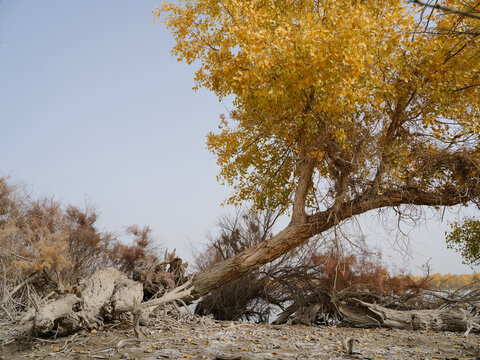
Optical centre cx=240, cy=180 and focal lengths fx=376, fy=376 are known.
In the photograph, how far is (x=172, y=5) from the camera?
27.6ft

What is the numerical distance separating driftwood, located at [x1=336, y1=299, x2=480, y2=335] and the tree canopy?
2.22m

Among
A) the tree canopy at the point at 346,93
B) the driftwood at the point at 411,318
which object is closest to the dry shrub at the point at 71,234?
the tree canopy at the point at 346,93

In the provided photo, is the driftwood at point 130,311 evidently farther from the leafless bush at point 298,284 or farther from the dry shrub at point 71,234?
the dry shrub at point 71,234

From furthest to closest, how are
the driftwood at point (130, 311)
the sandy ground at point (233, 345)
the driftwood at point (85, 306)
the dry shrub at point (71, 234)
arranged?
the dry shrub at point (71, 234) → the driftwood at point (130, 311) → the driftwood at point (85, 306) → the sandy ground at point (233, 345)

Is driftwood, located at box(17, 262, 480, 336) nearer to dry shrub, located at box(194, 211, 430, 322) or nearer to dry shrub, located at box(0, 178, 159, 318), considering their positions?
dry shrub, located at box(194, 211, 430, 322)

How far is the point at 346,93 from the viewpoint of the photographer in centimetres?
645

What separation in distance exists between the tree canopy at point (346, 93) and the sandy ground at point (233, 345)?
263 cm

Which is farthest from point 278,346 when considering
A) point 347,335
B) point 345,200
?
point 345,200

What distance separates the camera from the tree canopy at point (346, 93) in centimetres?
649

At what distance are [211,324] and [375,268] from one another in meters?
4.68

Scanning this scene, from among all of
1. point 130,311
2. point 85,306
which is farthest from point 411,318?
point 85,306

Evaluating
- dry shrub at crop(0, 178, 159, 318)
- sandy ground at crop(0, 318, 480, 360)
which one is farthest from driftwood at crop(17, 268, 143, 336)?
dry shrub at crop(0, 178, 159, 318)

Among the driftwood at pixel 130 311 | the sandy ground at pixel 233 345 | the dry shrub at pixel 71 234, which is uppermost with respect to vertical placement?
the dry shrub at pixel 71 234

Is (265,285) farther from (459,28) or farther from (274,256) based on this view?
(459,28)
